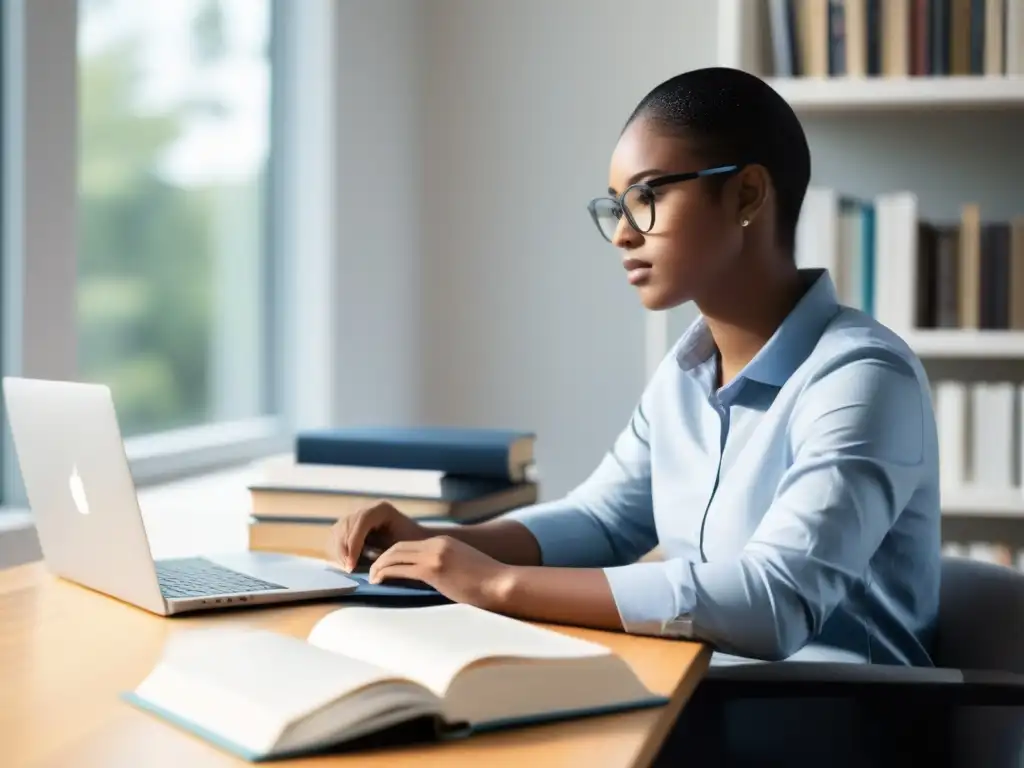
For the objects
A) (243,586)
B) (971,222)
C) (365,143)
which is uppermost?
(365,143)

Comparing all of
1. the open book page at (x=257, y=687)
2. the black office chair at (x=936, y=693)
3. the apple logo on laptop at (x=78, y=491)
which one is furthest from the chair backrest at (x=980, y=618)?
the apple logo on laptop at (x=78, y=491)

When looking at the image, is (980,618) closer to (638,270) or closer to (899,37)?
(638,270)

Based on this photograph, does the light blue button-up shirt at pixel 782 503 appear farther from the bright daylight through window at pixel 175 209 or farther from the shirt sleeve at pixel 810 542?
the bright daylight through window at pixel 175 209

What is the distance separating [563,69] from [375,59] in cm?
46

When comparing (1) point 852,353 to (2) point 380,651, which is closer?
(2) point 380,651

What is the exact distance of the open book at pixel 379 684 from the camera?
0.83 metres

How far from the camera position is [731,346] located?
151 centimetres

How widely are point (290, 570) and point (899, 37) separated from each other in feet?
5.45

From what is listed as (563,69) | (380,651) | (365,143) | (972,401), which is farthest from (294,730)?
(563,69)

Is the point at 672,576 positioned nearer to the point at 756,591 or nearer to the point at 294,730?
the point at 756,591

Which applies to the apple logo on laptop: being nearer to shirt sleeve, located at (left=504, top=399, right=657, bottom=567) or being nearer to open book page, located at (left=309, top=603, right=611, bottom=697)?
open book page, located at (left=309, top=603, right=611, bottom=697)

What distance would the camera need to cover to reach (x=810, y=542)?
3.81ft

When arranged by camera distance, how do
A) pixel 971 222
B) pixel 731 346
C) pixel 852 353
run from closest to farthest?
pixel 852 353 → pixel 731 346 → pixel 971 222

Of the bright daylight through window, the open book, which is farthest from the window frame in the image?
the open book
